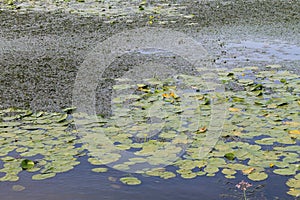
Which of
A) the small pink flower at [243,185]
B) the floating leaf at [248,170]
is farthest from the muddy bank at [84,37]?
the small pink flower at [243,185]

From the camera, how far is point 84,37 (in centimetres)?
654

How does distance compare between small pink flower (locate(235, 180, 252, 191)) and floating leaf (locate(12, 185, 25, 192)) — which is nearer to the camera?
small pink flower (locate(235, 180, 252, 191))

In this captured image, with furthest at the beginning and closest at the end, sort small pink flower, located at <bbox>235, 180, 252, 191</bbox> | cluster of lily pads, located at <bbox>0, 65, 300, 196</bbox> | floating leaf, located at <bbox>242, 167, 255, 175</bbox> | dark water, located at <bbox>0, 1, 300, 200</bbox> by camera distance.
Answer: cluster of lily pads, located at <bbox>0, 65, 300, 196</bbox> → floating leaf, located at <bbox>242, 167, 255, 175</bbox> → dark water, located at <bbox>0, 1, 300, 200</bbox> → small pink flower, located at <bbox>235, 180, 252, 191</bbox>

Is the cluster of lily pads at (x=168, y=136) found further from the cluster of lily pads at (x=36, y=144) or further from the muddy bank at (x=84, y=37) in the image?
the muddy bank at (x=84, y=37)

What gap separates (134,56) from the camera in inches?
215

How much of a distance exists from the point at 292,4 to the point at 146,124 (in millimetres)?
5798

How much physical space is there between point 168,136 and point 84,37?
3.54m

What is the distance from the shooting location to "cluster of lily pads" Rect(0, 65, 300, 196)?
2.87 metres

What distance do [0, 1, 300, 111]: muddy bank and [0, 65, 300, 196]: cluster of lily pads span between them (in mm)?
442

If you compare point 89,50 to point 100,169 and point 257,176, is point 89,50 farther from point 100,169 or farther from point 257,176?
point 257,176

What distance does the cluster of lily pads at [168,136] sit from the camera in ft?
9.41

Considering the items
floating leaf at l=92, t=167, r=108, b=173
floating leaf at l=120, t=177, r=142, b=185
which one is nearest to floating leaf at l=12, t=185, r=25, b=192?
floating leaf at l=92, t=167, r=108, b=173

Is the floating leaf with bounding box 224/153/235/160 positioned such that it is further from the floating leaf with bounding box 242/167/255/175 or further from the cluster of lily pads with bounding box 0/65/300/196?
the floating leaf with bounding box 242/167/255/175

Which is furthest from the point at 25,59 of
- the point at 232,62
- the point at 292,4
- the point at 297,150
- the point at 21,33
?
the point at 292,4
